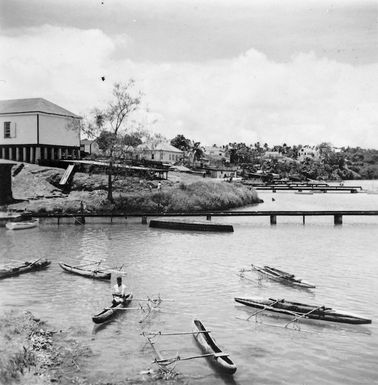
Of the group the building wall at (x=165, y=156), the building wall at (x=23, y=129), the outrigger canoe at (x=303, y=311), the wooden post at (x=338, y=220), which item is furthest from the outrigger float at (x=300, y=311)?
the building wall at (x=165, y=156)

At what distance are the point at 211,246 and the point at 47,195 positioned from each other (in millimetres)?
31093

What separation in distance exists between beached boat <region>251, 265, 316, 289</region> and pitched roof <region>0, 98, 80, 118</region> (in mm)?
52041

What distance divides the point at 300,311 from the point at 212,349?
6792 mm

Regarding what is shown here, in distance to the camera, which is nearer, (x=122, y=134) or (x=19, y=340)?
(x=19, y=340)

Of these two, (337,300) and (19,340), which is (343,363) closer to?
(337,300)

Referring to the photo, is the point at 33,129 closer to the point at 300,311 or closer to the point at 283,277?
the point at 283,277

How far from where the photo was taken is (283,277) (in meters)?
30.7

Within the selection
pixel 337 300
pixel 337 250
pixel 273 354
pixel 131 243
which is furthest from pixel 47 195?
pixel 273 354

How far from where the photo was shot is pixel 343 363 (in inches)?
732

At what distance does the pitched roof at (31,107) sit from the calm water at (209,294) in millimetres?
26856

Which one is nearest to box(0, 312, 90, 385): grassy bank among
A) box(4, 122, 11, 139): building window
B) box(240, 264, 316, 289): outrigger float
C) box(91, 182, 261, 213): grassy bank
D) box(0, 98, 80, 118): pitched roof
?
box(240, 264, 316, 289): outrigger float

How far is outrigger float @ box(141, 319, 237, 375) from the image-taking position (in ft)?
56.4

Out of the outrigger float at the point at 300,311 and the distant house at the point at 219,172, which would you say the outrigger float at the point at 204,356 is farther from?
the distant house at the point at 219,172

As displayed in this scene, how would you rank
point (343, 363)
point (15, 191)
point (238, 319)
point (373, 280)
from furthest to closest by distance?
point (15, 191), point (373, 280), point (238, 319), point (343, 363)
